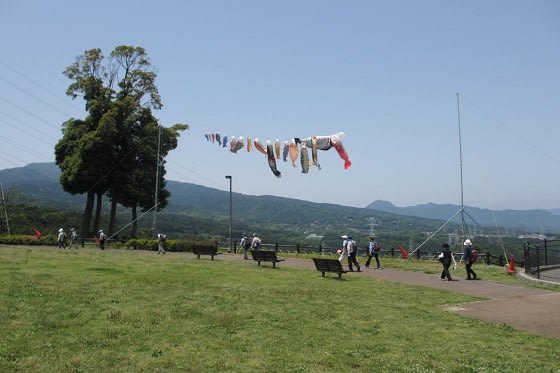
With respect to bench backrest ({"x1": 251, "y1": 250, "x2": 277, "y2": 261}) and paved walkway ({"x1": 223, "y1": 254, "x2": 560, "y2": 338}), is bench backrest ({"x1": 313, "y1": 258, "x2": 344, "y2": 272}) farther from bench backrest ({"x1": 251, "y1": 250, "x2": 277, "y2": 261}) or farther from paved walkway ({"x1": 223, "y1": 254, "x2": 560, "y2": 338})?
bench backrest ({"x1": 251, "y1": 250, "x2": 277, "y2": 261})

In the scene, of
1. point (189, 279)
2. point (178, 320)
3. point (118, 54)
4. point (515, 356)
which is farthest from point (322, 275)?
point (118, 54)

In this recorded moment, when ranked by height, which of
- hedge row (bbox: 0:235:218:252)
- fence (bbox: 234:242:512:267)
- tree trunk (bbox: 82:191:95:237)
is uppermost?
tree trunk (bbox: 82:191:95:237)

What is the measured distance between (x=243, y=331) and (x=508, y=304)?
8089mm

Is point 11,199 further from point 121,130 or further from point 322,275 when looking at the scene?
point 322,275

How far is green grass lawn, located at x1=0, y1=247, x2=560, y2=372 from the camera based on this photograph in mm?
7914

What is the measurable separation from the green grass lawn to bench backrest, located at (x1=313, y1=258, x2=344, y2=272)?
358 centimetres

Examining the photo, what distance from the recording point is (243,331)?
9.96 metres

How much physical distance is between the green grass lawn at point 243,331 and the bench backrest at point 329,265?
11.7 ft

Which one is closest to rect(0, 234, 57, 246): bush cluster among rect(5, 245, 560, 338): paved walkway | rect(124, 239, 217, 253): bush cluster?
rect(124, 239, 217, 253): bush cluster

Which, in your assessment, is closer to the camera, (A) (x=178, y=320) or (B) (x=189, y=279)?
(A) (x=178, y=320)

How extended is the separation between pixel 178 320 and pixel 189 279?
23.8 feet

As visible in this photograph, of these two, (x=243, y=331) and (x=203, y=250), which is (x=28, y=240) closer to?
(x=203, y=250)

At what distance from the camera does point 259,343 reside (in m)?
9.07

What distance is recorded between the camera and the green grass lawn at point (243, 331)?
791 centimetres
